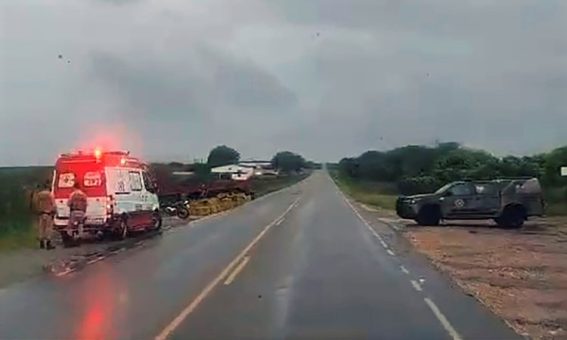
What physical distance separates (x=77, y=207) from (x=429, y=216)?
16298 mm

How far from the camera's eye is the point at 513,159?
220ft

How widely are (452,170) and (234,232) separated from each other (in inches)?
1423

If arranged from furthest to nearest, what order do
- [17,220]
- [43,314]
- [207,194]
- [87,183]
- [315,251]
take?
[207,194]
[17,220]
[87,183]
[315,251]
[43,314]

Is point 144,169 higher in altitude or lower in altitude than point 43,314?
higher

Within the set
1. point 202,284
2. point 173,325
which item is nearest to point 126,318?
point 173,325

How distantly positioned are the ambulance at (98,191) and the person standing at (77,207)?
0.78ft

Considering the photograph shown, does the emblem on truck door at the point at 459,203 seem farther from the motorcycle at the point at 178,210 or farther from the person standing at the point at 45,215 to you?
the person standing at the point at 45,215

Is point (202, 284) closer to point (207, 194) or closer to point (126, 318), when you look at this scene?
point (126, 318)

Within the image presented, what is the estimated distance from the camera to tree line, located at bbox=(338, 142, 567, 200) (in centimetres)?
5769

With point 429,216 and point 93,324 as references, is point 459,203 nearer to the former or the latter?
point 429,216

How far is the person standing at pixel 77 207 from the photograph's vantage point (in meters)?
27.2

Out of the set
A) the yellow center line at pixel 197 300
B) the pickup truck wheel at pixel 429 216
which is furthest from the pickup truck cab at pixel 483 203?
the yellow center line at pixel 197 300

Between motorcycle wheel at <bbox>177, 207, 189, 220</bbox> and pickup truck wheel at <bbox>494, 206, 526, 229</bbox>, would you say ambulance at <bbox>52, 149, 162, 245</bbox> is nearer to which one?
motorcycle wheel at <bbox>177, 207, 189, 220</bbox>

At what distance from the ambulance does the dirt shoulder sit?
28.9ft
